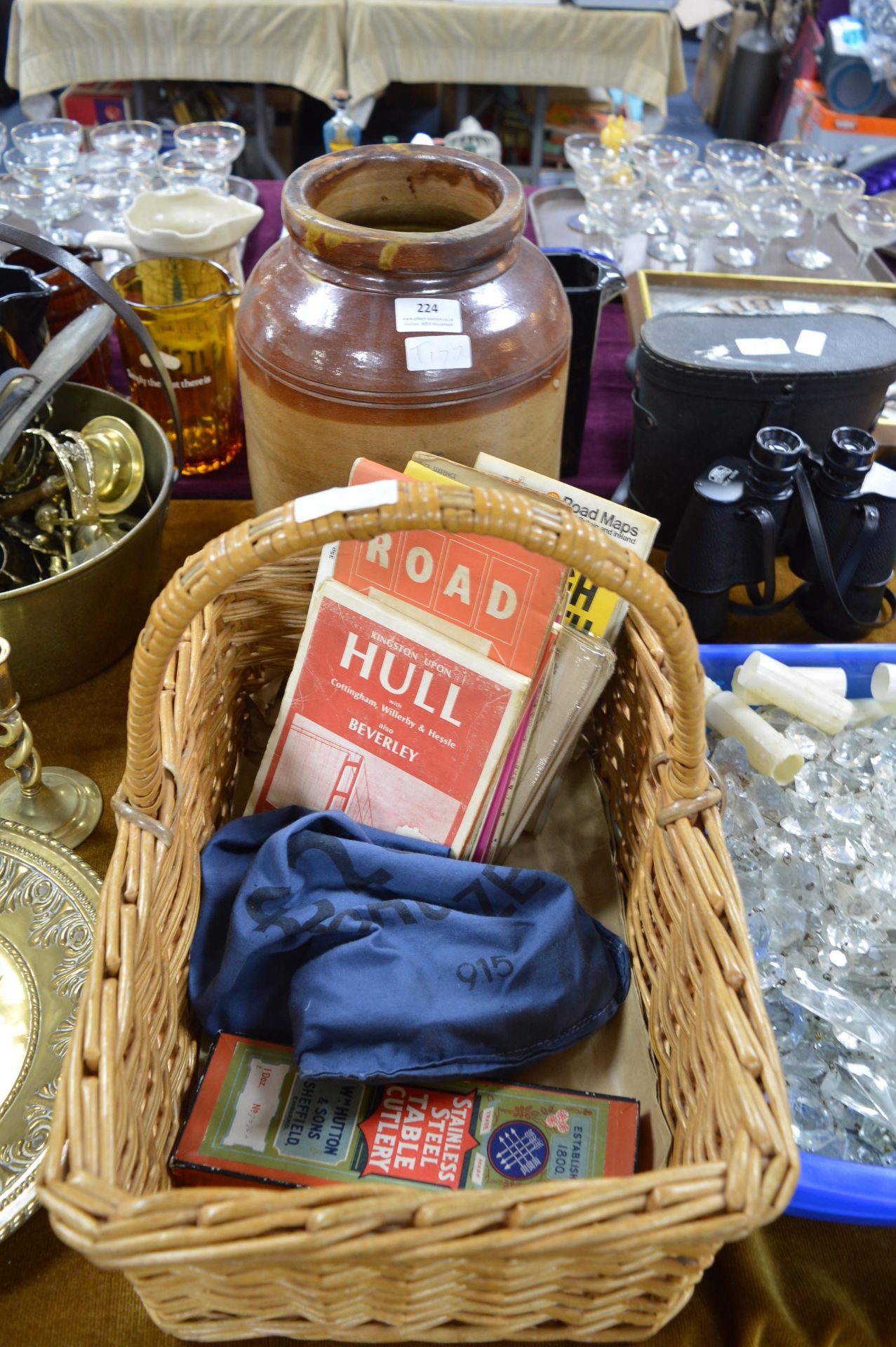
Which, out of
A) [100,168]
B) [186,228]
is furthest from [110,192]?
[186,228]

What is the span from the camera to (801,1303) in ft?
1.67

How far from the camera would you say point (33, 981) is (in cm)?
58

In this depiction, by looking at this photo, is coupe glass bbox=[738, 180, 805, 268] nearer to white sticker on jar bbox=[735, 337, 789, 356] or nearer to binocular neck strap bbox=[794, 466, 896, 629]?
white sticker on jar bbox=[735, 337, 789, 356]

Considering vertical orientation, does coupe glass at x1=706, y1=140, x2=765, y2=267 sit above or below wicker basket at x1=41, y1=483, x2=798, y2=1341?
above

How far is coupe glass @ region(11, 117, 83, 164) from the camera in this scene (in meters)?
1.43

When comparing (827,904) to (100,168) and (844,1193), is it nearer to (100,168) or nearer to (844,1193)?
(844,1193)

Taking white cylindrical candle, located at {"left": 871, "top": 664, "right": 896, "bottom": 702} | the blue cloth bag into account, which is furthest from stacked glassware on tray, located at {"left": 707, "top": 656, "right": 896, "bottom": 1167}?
the blue cloth bag

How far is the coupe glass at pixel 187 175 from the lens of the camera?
1.36 meters

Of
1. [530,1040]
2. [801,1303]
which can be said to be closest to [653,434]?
[530,1040]

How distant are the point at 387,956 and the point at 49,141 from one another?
1.44 meters

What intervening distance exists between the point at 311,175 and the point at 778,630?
0.55m

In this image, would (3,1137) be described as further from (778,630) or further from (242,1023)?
(778,630)

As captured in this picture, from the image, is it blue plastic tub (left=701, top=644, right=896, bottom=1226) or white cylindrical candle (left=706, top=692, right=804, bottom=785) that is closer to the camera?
blue plastic tub (left=701, top=644, right=896, bottom=1226)

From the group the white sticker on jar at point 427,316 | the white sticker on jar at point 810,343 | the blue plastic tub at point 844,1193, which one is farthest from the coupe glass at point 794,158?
the blue plastic tub at point 844,1193
